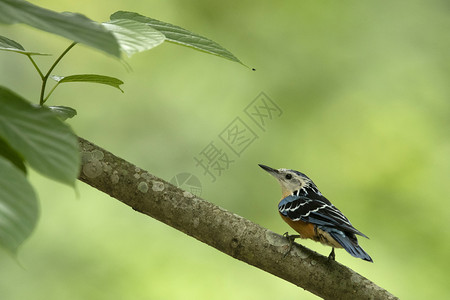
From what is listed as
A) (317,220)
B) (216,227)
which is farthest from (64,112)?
(317,220)

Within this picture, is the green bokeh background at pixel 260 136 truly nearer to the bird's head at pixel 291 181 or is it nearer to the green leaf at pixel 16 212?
the bird's head at pixel 291 181

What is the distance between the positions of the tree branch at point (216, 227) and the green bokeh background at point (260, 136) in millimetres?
1670

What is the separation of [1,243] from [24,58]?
131 inches

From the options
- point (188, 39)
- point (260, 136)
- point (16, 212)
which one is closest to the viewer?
point (16, 212)

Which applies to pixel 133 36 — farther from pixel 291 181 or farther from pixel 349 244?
pixel 291 181

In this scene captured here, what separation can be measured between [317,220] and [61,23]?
49.1 inches

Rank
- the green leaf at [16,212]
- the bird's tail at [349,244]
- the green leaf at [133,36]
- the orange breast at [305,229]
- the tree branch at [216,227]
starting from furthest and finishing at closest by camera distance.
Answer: the orange breast at [305,229] < the bird's tail at [349,244] < the tree branch at [216,227] < the green leaf at [133,36] < the green leaf at [16,212]

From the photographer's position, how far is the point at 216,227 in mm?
1415

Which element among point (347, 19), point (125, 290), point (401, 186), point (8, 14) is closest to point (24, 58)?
point (125, 290)

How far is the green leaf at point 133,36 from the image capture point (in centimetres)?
71

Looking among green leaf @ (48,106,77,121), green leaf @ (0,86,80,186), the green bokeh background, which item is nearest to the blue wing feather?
green leaf @ (48,106,77,121)

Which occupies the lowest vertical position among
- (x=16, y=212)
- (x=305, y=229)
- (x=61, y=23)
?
(x=16, y=212)

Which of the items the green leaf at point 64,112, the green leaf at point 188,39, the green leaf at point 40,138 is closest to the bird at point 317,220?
the green leaf at point 64,112

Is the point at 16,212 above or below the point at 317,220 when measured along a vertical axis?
below
